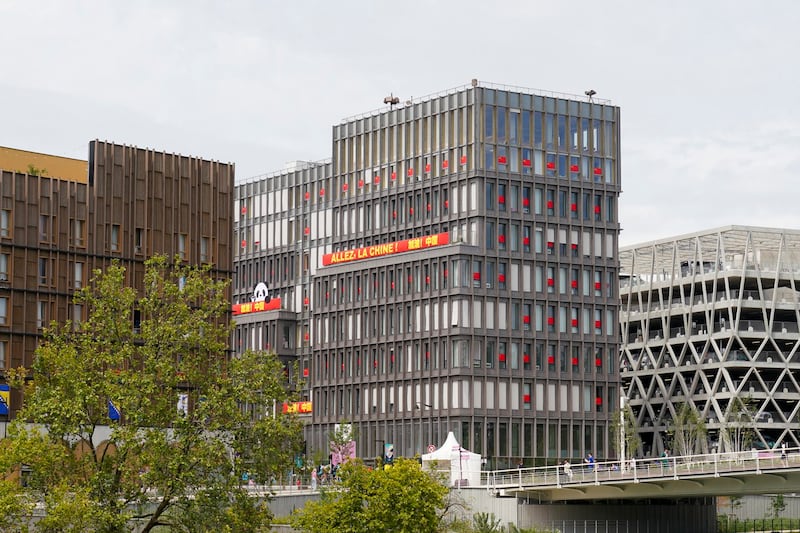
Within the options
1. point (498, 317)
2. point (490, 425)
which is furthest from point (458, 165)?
point (490, 425)

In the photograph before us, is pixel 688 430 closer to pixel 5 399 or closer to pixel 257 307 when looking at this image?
pixel 257 307

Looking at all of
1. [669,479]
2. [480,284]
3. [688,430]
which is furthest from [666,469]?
[688,430]

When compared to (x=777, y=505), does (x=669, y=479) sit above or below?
above

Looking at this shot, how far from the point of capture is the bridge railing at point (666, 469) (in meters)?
90.7

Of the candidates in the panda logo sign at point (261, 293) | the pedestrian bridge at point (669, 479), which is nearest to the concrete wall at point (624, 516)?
the pedestrian bridge at point (669, 479)

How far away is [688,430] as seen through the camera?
161 meters

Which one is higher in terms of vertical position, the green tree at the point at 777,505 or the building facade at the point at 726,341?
the building facade at the point at 726,341

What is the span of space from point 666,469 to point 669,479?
85cm

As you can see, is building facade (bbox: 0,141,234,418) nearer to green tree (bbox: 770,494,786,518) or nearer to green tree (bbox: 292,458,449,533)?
green tree (bbox: 292,458,449,533)

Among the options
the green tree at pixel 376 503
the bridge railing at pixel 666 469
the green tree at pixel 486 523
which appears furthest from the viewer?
the green tree at pixel 486 523

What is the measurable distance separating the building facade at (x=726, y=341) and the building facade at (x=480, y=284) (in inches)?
920

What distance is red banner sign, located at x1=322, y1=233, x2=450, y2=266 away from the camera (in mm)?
145875

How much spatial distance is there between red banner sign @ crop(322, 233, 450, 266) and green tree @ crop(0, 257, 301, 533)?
80753 millimetres

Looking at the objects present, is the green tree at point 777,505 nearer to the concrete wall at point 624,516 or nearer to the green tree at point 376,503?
the concrete wall at point 624,516
